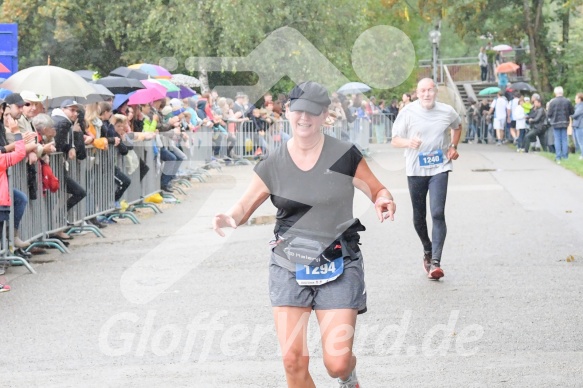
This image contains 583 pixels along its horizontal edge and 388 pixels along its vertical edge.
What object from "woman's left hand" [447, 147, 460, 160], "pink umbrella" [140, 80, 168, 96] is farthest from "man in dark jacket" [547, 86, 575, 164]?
"woman's left hand" [447, 147, 460, 160]

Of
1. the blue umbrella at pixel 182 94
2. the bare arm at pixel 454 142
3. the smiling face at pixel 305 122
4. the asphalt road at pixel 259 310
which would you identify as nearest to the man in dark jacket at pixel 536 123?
the blue umbrella at pixel 182 94

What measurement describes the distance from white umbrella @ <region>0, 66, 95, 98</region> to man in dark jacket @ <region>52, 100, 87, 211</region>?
96cm

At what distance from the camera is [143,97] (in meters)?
18.0

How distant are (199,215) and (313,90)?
11.2 metres

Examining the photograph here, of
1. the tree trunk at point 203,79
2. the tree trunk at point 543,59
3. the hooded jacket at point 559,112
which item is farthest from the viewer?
the tree trunk at point 543,59

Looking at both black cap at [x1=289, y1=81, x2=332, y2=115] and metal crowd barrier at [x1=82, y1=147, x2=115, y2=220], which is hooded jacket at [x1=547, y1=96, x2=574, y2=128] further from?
black cap at [x1=289, y1=81, x2=332, y2=115]

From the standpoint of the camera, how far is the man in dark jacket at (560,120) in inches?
1116

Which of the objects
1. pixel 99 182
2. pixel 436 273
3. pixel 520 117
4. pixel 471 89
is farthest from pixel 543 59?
pixel 436 273

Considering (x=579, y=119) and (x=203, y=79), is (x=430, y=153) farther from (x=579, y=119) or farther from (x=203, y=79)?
(x=203, y=79)

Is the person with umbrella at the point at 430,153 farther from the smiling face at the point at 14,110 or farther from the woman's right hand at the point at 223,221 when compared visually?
the woman's right hand at the point at 223,221

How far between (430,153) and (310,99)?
4.77 metres

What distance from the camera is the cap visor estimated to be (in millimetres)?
5531

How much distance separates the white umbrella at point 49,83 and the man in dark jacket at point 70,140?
964mm

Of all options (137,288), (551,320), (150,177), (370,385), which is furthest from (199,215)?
(370,385)
